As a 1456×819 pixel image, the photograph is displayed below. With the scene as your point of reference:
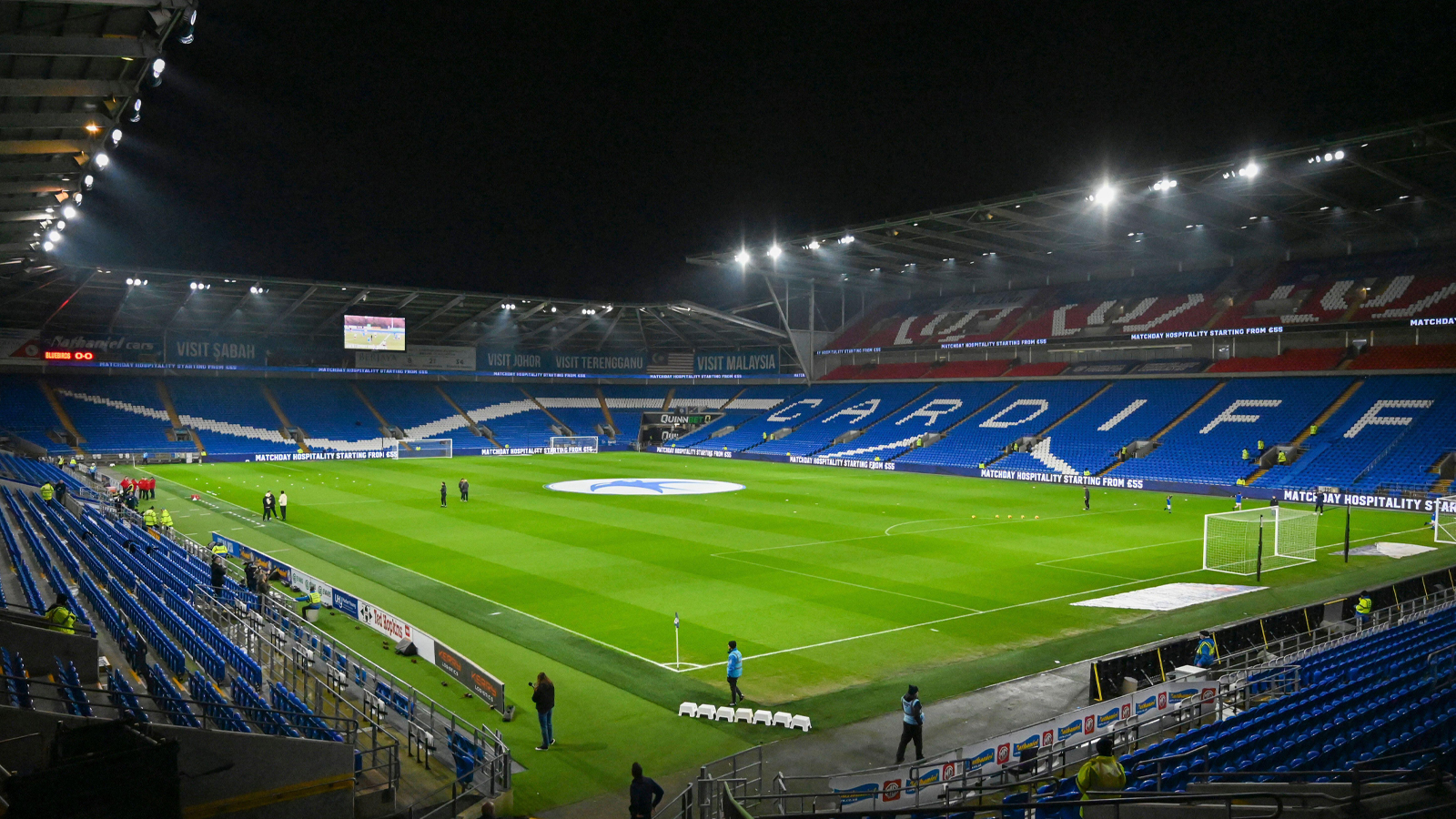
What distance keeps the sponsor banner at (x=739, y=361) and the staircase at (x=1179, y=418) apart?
3755cm

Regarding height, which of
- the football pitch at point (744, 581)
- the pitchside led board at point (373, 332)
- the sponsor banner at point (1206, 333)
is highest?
the pitchside led board at point (373, 332)

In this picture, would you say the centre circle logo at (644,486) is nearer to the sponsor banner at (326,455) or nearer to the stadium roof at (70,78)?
the sponsor banner at (326,455)

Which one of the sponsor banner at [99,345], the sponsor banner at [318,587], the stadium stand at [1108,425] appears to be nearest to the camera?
the sponsor banner at [318,587]

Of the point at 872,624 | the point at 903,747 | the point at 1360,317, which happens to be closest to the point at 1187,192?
the point at 1360,317

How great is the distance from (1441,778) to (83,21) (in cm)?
1866

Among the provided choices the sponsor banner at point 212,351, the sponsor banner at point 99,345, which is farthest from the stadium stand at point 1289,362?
the sponsor banner at point 99,345

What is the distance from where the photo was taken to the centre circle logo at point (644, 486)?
44656 millimetres

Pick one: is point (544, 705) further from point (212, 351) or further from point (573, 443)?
point (212, 351)

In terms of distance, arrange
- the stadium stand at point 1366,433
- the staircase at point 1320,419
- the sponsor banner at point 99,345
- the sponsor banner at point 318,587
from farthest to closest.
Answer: the sponsor banner at point 99,345 → the staircase at point 1320,419 → the stadium stand at point 1366,433 → the sponsor banner at point 318,587

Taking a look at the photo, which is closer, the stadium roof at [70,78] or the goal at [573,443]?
the stadium roof at [70,78]

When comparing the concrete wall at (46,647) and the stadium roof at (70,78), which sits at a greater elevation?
the stadium roof at (70,78)

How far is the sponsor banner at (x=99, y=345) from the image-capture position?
6252 centimetres

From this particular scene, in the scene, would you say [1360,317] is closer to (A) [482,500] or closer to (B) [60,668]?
(A) [482,500]

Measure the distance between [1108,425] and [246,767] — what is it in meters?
52.9
